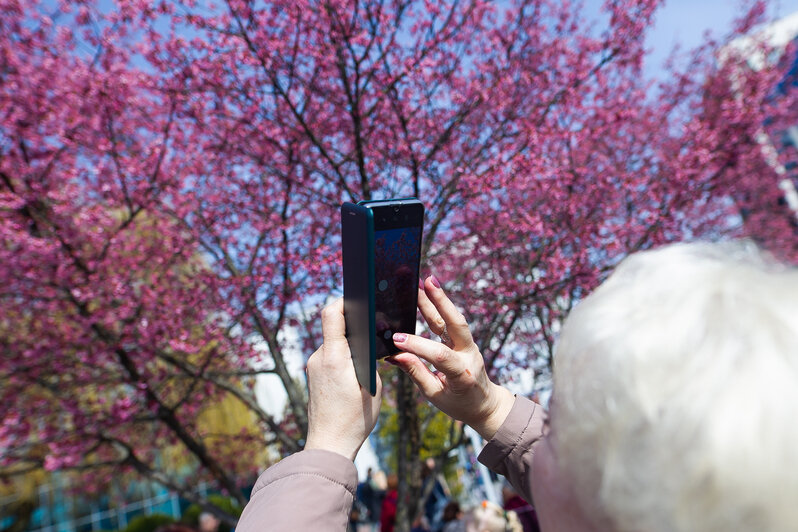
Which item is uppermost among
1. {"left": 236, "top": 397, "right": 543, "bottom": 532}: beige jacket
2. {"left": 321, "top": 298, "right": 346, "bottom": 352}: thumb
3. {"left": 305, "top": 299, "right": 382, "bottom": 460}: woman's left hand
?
{"left": 321, "top": 298, "right": 346, "bottom": 352}: thumb

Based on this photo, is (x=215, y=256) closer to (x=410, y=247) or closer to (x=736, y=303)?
(x=410, y=247)

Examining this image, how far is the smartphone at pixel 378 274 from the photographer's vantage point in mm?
1087

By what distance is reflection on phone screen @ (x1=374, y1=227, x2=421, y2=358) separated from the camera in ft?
3.96

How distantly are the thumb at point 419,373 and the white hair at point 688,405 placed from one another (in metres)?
0.51

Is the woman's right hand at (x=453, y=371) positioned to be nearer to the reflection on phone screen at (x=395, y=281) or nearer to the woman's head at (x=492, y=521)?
the reflection on phone screen at (x=395, y=281)

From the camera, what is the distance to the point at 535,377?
6984mm

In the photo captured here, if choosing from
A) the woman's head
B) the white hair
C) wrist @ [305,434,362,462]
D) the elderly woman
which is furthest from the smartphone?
the woman's head

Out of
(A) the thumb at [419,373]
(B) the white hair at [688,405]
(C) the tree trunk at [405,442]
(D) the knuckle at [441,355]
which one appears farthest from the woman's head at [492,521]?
(B) the white hair at [688,405]

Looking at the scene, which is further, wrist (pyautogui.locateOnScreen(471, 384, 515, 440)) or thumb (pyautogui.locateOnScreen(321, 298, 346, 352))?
wrist (pyautogui.locateOnScreen(471, 384, 515, 440))

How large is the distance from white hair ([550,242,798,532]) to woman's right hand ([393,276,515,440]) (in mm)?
475

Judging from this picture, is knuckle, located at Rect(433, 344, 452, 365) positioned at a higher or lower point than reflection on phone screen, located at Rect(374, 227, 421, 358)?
lower

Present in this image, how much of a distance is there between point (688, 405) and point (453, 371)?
68cm

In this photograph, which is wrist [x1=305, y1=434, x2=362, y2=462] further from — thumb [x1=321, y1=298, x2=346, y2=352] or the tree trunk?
the tree trunk

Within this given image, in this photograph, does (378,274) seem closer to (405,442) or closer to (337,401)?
(337,401)
